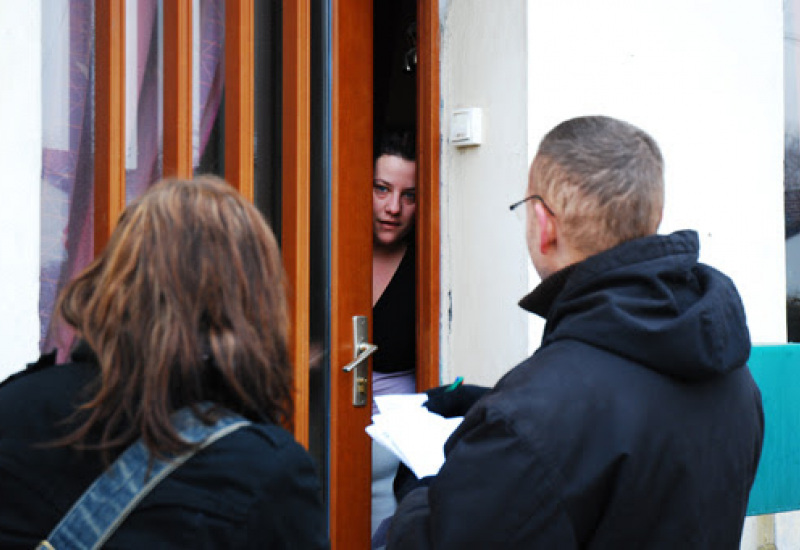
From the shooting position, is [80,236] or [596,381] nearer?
[596,381]

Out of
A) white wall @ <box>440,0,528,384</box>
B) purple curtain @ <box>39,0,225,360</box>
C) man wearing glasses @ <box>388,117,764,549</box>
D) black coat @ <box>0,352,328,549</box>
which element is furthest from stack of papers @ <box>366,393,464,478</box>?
white wall @ <box>440,0,528,384</box>

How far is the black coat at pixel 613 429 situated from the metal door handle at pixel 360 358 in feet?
5.08

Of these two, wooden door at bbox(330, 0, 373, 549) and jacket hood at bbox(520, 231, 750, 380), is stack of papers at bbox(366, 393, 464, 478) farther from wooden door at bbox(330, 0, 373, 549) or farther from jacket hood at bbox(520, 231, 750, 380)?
wooden door at bbox(330, 0, 373, 549)

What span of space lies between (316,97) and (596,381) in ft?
6.08

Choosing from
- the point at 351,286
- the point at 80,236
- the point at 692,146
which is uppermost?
the point at 692,146

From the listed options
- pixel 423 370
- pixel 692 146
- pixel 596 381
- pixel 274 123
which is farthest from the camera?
pixel 692 146

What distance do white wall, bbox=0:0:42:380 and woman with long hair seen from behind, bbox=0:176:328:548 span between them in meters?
1.14

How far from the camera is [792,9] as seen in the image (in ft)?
15.4

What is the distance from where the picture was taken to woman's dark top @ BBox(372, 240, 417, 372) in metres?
3.50

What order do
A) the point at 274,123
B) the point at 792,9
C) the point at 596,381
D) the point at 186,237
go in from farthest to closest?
the point at 792,9 → the point at 274,123 → the point at 596,381 → the point at 186,237

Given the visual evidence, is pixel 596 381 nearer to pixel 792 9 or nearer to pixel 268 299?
pixel 268 299

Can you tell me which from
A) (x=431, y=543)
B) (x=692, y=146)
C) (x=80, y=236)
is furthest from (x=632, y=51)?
(x=431, y=543)

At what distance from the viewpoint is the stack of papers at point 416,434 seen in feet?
6.63

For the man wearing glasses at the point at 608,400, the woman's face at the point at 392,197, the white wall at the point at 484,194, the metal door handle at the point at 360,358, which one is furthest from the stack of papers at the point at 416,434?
the woman's face at the point at 392,197
